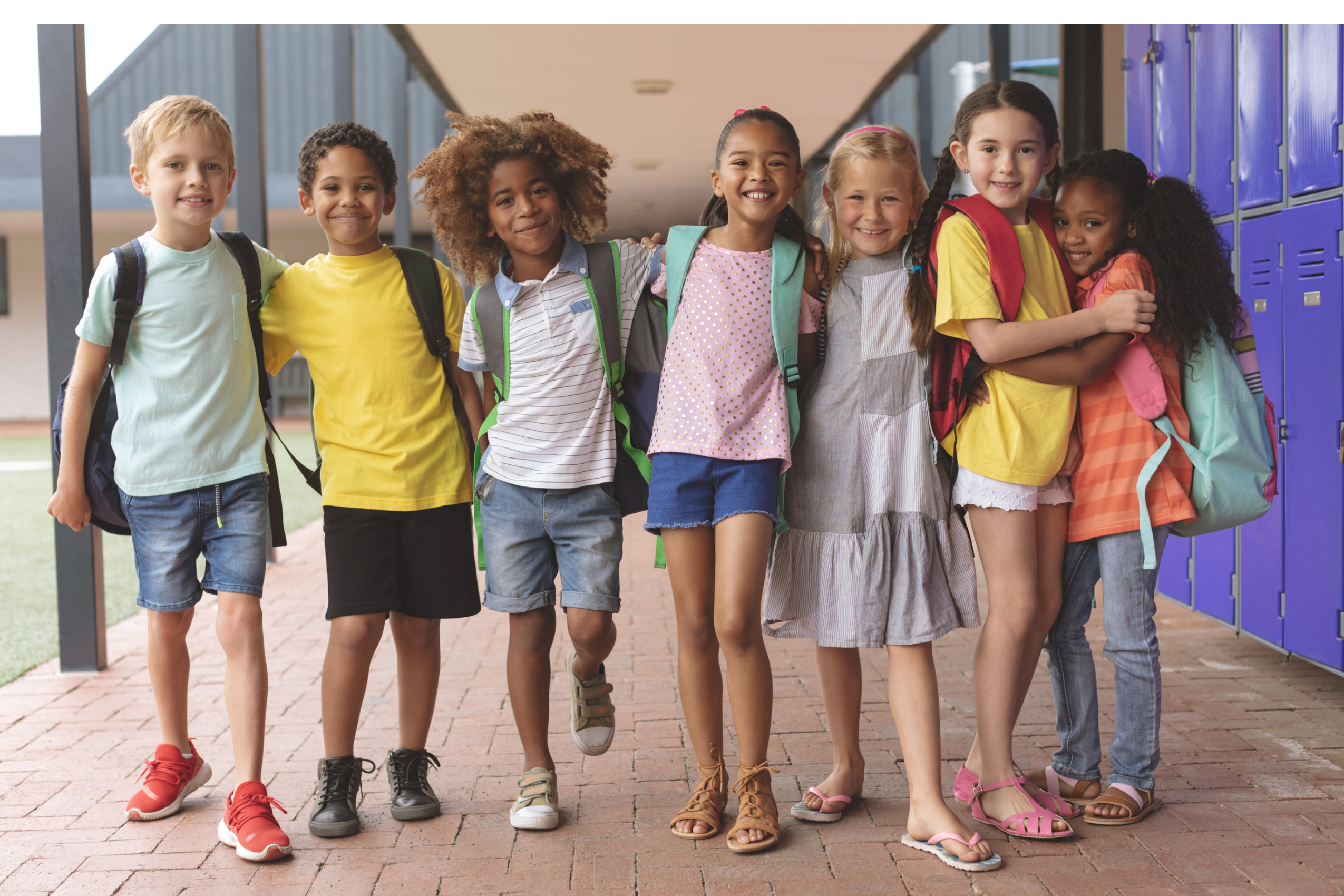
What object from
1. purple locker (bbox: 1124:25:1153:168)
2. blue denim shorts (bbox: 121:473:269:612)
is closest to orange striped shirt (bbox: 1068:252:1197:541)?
blue denim shorts (bbox: 121:473:269:612)

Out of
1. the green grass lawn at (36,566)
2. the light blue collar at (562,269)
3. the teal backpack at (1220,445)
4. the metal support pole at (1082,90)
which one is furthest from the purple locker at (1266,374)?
the green grass lawn at (36,566)

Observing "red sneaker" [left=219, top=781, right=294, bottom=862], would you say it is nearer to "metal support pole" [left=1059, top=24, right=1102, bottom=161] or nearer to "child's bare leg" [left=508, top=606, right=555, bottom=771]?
"child's bare leg" [left=508, top=606, right=555, bottom=771]

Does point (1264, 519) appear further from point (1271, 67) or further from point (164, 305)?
point (164, 305)

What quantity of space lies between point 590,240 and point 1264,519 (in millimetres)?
2730

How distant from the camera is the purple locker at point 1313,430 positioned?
143 inches

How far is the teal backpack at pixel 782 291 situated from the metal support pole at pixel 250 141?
4.38m

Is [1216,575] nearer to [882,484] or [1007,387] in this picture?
[1007,387]

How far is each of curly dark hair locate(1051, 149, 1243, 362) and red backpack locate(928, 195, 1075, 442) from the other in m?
0.16

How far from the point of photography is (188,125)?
2.69 metres

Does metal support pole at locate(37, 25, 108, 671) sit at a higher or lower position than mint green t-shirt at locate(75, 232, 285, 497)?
higher

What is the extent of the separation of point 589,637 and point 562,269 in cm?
90

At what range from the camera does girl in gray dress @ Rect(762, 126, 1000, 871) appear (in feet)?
8.36

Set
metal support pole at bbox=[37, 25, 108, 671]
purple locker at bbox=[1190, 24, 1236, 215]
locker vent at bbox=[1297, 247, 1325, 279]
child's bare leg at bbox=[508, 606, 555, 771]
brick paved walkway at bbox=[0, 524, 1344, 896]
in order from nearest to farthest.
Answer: brick paved walkway at bbox=[0, 524, 1344, 896]
child's bare leg at bbox=[508, 606, 555, 771]
locker vent at bbox=[1297, 247, 1325, 279]
metal support pole at bbox=[37, 25, 108, 671]
purple locker at bbox=[1190, 24, 1236, 215]
